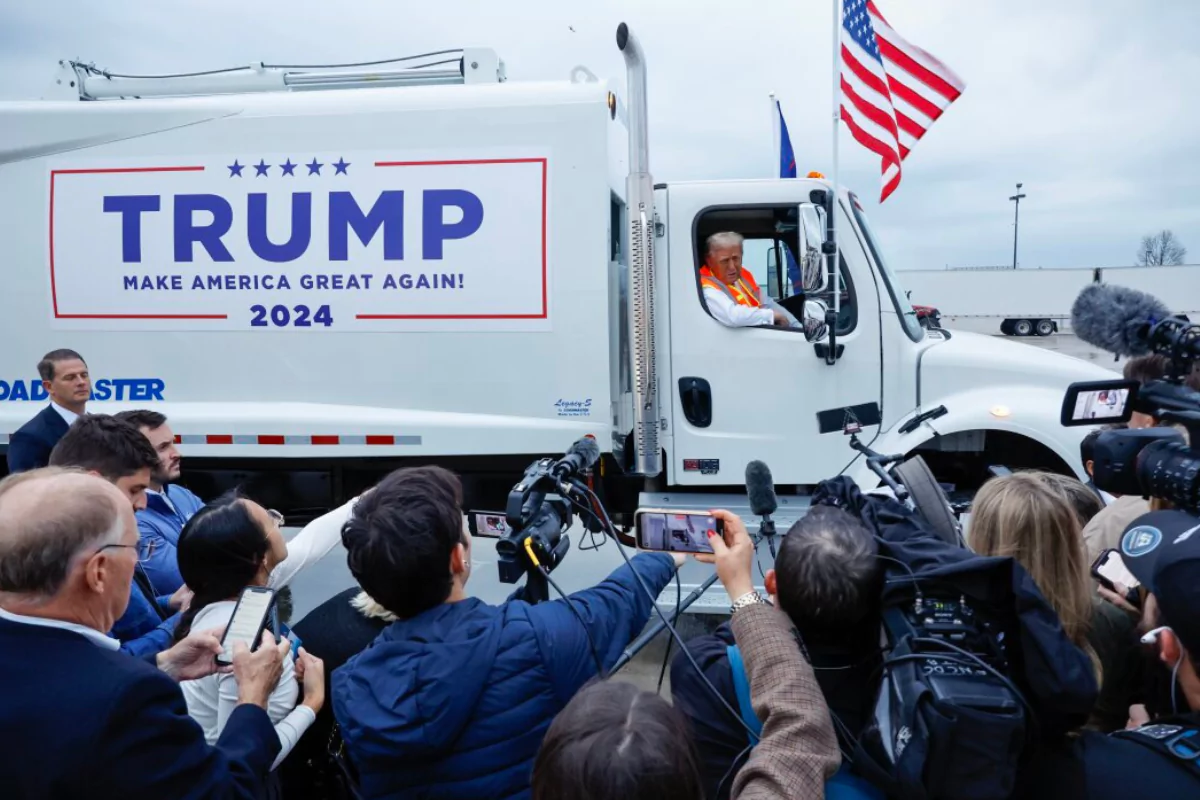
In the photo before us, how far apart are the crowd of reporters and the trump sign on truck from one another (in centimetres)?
228

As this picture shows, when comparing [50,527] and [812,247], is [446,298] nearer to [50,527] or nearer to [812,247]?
[812,247]

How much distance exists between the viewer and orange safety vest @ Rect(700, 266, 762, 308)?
14.2 feet

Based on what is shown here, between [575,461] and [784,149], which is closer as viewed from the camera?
[575,461]

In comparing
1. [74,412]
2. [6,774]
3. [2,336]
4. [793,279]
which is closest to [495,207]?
[793,279]

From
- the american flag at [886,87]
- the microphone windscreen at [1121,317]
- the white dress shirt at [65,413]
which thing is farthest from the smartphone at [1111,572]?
the white dress shirt at [65,413]

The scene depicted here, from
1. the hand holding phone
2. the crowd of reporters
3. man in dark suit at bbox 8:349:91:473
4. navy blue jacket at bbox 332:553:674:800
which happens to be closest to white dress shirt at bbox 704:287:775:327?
the crowd of reporters

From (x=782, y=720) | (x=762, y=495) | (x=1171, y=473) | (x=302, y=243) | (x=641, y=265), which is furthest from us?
(x=302, y=243)

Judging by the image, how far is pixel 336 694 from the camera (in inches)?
62.4

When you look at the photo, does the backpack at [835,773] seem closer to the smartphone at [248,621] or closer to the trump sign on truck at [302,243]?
the smartphone at [248,621]

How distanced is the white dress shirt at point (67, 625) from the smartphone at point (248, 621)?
32cm

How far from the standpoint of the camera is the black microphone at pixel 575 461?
216 centimetres

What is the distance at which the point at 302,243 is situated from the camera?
419 cm

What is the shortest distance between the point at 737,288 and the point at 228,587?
315 centimetres

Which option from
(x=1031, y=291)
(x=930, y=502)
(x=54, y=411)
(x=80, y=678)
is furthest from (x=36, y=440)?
(x=1031, y=291)
